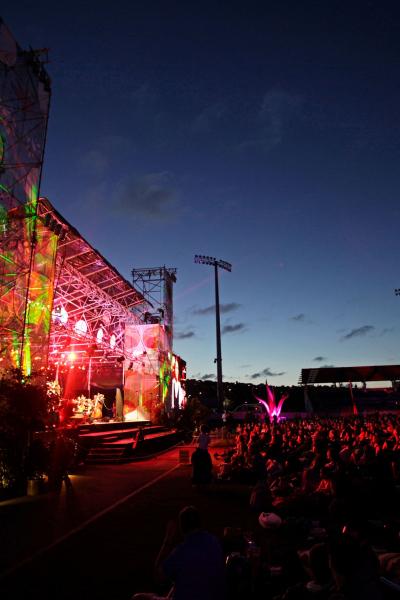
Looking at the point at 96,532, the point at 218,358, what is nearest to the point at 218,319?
the point at 218,358

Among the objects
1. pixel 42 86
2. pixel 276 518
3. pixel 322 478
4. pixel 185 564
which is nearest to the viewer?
pixel 185 564

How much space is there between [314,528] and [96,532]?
3363 mm

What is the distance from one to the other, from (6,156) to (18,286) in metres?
4.31

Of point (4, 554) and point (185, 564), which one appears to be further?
point (4, 554)

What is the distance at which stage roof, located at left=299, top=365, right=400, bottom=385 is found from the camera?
53.6m

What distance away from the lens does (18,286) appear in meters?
14.2

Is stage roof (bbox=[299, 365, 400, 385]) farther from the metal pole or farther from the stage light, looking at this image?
the stage light

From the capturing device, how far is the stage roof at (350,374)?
53625 millimetres

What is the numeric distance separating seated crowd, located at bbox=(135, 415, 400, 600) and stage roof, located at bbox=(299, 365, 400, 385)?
4391 cm

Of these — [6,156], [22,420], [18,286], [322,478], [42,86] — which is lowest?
[322,478]

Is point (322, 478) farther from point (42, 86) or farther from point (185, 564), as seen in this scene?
point (42, 86)

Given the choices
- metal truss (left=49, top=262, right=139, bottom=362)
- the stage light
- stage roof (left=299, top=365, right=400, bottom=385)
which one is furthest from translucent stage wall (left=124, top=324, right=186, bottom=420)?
stage roof (left=299, top=365, right=400, bottom=385)

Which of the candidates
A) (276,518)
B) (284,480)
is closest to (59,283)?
(284,480)

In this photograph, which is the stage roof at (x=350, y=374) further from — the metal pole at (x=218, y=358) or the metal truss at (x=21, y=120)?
the metal truss at (x=21, y=120)
